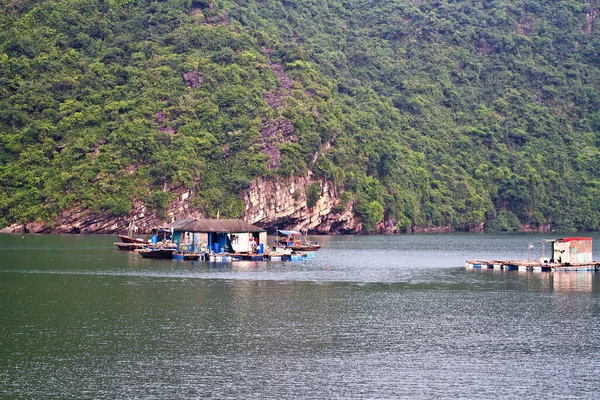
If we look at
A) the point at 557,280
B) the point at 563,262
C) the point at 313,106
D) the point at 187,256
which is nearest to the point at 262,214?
the point at 313,106

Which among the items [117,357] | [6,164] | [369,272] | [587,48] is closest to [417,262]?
[369,272]

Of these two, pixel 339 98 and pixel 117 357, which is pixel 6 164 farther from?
pixel 117 357

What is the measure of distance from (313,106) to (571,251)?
61510mm

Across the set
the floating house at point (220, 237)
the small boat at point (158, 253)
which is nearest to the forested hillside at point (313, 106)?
the floating house at point (220, 237)

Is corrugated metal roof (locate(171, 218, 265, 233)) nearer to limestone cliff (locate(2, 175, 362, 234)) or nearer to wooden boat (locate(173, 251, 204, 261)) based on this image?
wooden boat (locate(173, 251, 204, 261))

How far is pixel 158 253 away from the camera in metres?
79.4

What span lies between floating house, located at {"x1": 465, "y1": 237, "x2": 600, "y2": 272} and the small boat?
2398cm

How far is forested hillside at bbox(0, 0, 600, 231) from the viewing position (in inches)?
4601

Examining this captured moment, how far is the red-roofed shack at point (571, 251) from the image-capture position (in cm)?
7200

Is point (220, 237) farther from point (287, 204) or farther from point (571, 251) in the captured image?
point (287, 204)

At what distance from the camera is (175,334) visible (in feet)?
133

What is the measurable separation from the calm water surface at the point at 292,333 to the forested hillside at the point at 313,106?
156ft

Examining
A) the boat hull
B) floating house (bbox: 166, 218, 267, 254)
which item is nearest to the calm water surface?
the boat hull

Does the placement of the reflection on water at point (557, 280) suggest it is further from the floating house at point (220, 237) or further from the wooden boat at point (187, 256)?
the wooden boat at point (187, 256)
